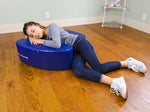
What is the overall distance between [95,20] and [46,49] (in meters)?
2.37

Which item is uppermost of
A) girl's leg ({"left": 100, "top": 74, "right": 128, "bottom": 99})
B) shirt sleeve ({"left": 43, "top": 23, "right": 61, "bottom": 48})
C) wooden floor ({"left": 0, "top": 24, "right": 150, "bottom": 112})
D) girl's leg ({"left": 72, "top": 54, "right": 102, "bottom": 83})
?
shirt sleeve ({"left": 43, "top": 23, "right": 61, "bottom": 48})

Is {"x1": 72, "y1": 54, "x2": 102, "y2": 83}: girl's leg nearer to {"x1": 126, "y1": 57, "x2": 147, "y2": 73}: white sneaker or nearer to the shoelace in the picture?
the shoelace

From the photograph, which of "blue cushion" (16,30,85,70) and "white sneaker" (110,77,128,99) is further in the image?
"blue cushion" (16,30,85,70)

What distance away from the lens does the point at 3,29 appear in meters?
2.78

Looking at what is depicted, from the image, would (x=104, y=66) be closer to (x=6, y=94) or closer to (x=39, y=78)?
(x=39, y=78)

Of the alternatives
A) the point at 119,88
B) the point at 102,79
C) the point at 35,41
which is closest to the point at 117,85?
the point at 119,88

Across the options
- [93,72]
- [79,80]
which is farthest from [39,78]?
[93,72]

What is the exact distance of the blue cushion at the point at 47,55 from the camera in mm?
1463

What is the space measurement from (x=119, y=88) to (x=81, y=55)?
1.81ft

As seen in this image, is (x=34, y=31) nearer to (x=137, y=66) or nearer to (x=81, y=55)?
(x=81, y=55)

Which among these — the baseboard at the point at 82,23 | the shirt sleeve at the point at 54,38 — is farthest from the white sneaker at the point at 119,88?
the baseboard at the point at 82,23

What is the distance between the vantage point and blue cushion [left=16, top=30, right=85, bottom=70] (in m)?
1.46

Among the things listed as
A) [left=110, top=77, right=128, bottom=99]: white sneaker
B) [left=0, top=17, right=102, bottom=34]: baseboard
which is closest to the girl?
[left=110, top=77, right=128, bottom=99]: white sneaker

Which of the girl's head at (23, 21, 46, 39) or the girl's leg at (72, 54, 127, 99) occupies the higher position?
the girl's head at (23, 21, 46, 39)
